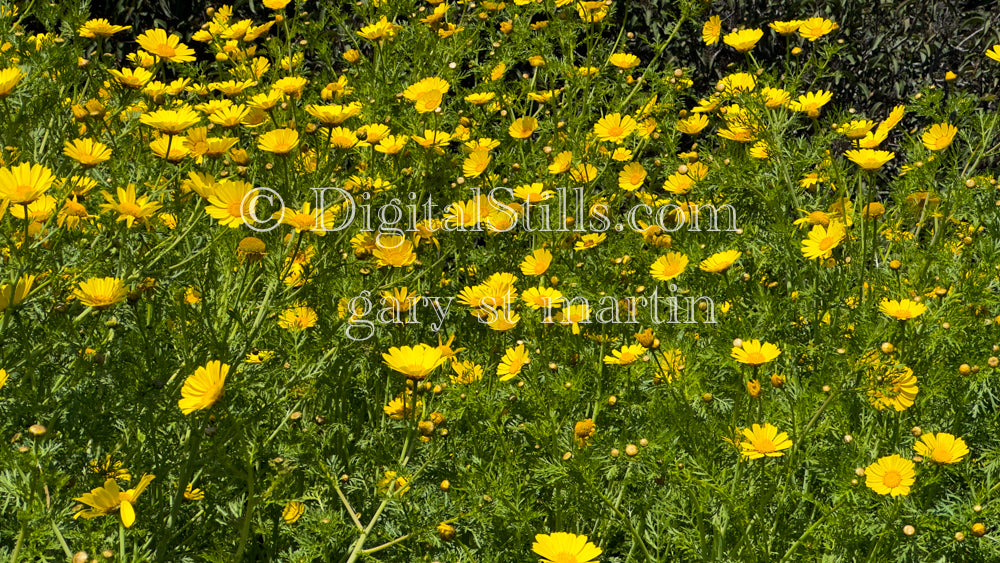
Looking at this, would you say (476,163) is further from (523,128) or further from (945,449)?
(945,449)

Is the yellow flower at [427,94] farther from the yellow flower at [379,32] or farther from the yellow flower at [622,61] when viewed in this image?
the yellow flower at [622,61]

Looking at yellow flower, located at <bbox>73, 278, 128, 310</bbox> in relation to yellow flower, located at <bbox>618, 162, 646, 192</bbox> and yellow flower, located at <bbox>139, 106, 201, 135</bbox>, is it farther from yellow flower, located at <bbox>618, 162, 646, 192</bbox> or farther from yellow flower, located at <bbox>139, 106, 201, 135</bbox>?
yellow flower, located at <bbox>618, 162, 646, 192</bbox>

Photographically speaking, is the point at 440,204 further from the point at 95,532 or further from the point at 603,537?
the point at 95,532

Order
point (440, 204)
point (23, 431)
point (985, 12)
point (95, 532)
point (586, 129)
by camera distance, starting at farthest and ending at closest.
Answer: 1. point (985, 12)
2. point (586, 129)
3. point (440, 204)
4. point (23, 431)
5. point (95, 532)

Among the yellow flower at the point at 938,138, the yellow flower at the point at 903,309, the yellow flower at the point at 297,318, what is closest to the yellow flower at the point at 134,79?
the yellow flower at the point at 297,318

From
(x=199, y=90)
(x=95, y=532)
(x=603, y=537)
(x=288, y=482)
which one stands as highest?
(x=199, y=90)

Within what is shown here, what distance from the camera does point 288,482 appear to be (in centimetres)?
182

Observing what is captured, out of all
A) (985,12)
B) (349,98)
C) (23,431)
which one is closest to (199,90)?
(349,98)

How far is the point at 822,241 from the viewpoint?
2.14 metres

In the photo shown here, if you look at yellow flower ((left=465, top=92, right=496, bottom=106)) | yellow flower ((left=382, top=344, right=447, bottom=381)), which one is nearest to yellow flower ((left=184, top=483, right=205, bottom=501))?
yellow flower ((left=382, top=344, right=447, bottom=381))

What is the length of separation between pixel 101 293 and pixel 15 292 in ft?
0.60

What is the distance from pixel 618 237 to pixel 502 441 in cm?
83

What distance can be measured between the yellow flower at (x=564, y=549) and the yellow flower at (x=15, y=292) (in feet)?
3.04

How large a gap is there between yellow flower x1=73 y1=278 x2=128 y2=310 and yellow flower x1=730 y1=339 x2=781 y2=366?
3.68 feet
